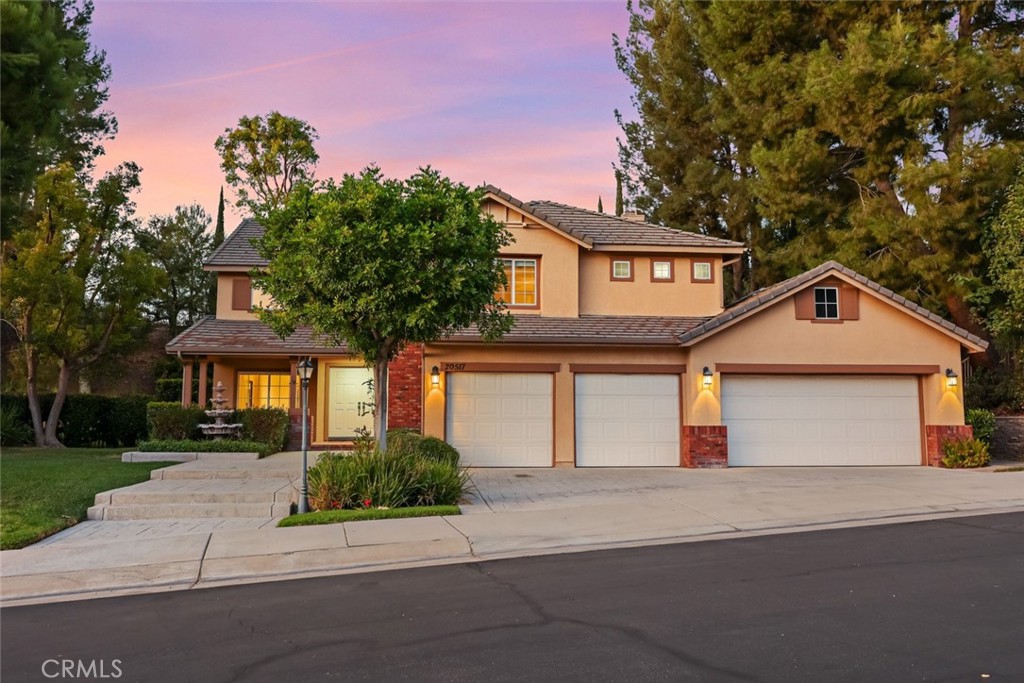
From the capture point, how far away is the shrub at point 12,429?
790 inches

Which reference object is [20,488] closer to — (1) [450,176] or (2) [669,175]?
(1) [450,176]

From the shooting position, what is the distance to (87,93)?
2684cm

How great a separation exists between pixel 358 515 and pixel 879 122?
19.1 m

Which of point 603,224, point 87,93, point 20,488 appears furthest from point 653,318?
point 87,93

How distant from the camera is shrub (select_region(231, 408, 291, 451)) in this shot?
60.2ft

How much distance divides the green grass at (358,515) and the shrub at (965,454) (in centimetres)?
1233

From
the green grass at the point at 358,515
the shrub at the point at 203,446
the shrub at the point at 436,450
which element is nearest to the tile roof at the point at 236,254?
the shrub at the point at 203,446

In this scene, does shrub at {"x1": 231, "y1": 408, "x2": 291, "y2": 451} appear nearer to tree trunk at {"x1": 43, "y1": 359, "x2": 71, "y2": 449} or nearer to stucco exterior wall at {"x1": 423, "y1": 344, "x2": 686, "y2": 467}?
stucco exterior wall at {"x1": 423, "y1": 344, "x2": 686, "y2": 467}

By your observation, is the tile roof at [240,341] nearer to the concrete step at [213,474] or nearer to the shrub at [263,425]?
the shrub at [263,425]

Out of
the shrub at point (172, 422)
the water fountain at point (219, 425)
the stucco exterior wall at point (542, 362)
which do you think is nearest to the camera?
the stucco exterior wall at point (542, 362)

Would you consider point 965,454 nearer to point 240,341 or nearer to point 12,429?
point 240,341

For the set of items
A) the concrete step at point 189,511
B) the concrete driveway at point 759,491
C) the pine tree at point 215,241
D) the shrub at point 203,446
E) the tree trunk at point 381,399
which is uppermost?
the pine tree at point 215,241

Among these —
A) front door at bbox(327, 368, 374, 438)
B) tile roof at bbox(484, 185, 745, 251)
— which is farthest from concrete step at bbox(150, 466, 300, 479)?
tile roof at bbox(484, 185, 745, 251)

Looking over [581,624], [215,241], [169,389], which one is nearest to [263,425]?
[169,389]
